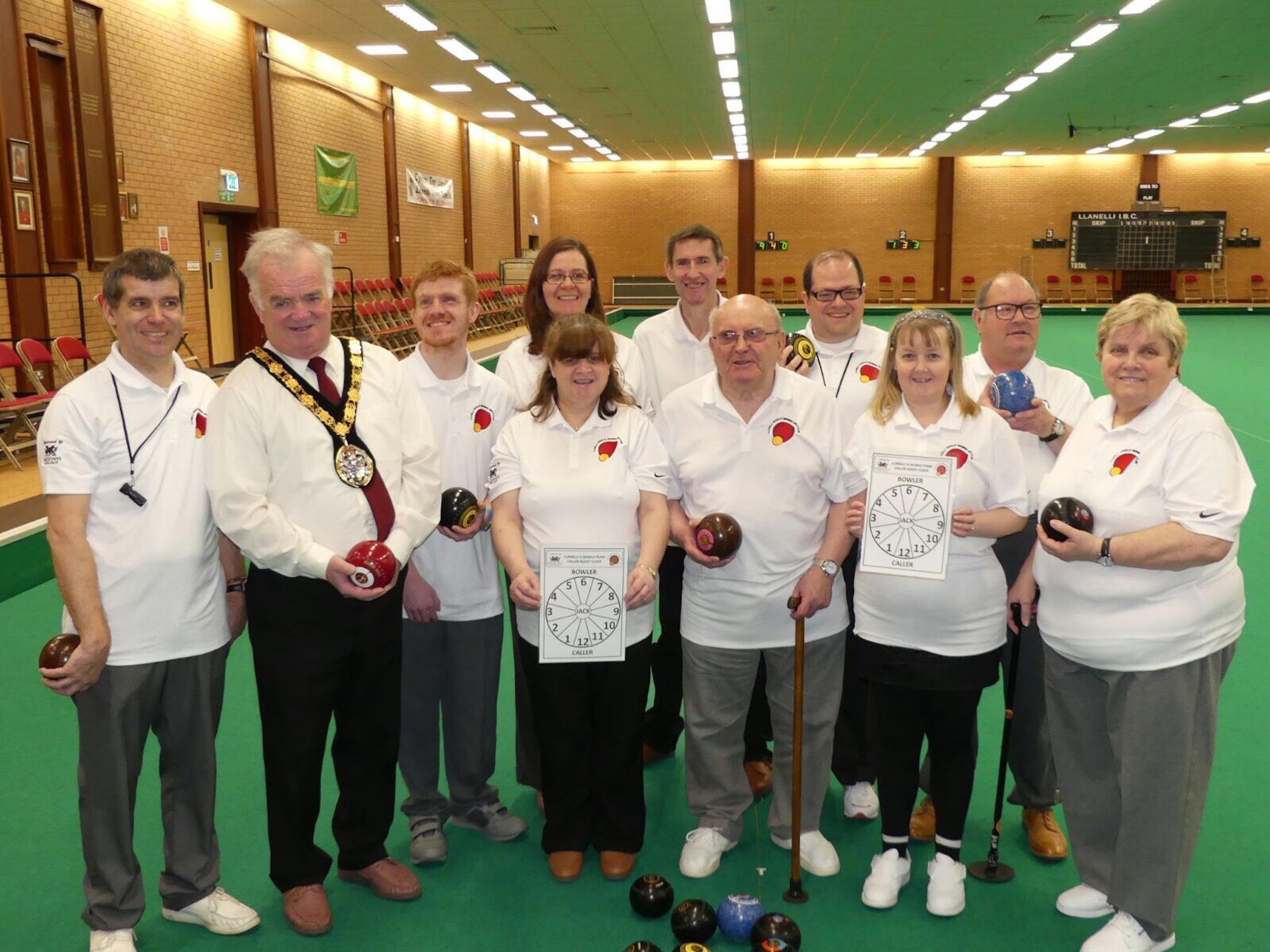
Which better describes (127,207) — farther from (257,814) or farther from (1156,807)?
(1156,807)

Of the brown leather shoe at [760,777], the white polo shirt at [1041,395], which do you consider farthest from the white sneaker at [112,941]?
the white polo shirt at [1041,395]

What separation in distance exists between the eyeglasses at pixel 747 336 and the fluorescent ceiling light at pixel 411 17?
35.5ft

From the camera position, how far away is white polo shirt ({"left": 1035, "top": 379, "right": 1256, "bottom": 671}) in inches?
94.7

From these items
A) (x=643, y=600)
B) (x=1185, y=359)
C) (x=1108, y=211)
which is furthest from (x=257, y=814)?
(x=1108, y=211)

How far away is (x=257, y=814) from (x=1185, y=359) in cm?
1598

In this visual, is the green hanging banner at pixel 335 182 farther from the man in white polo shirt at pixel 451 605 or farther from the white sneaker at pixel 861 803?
the white sneaker at pixel 861 803

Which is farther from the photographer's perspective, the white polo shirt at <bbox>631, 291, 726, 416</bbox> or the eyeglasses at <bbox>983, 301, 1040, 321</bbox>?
the white polo shirt at <bbox>631, 291, 726, 416</bbox>

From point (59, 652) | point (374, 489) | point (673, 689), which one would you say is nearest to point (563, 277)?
point (374, 489)

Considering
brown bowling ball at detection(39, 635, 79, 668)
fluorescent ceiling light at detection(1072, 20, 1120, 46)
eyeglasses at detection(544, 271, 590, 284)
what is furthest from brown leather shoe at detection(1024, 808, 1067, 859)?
fluorescent ceiling light at detection(1072, 20, 1120, 46)

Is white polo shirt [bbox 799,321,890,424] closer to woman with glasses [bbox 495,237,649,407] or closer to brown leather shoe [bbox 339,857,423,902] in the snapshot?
woman with glasses [bbox 495,237,649,407]

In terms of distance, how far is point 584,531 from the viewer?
9.46 feet

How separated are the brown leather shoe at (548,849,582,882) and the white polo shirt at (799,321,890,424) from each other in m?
1.73

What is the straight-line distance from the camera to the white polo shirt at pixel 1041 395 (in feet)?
10.1

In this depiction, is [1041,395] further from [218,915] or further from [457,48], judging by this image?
[457,48]
